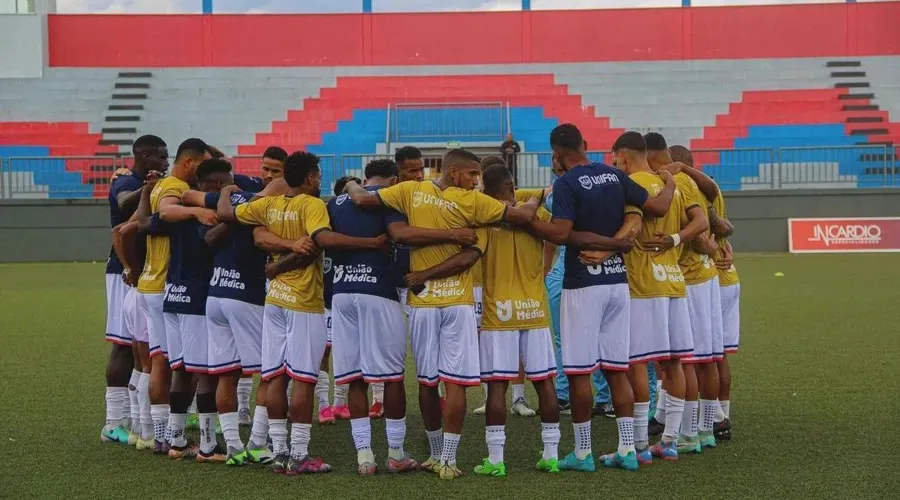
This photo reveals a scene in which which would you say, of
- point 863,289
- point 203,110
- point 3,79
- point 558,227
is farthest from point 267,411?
point 3,79

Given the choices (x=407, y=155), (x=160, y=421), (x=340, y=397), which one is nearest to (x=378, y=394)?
(x=340, y=397)

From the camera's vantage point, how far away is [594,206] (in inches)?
292

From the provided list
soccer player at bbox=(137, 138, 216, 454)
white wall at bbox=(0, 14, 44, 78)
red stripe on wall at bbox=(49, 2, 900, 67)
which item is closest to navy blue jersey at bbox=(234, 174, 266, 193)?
soccer player at bbox=(137, 138, 216, 454)

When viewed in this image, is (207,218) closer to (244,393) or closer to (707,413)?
(244,393)

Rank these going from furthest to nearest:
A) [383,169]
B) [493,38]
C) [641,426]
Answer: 1. [493,38]
2. [383,169]
3. [641,426]

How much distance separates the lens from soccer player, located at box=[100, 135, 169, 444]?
8.48 m


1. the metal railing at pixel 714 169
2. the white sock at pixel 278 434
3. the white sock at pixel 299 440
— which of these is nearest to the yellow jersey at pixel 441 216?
the white sock at pixel 299 440

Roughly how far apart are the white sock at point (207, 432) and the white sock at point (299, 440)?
2.44ft

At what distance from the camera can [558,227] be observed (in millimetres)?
7297

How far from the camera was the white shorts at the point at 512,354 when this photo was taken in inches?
288

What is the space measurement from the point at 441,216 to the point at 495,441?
1458 mm

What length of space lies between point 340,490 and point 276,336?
1.16 meters

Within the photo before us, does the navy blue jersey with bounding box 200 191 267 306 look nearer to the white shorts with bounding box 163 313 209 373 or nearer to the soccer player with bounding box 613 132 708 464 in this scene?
the white shorts with bounding box 163 313 209 373

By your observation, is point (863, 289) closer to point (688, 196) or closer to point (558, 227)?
point (688, 196)
